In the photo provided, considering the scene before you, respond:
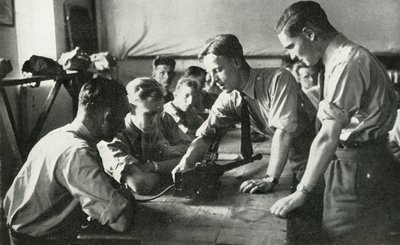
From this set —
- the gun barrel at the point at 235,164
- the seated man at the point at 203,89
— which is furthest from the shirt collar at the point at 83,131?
the seated man at the point at 203,89

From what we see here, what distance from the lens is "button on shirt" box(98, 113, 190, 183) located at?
2.06 meters

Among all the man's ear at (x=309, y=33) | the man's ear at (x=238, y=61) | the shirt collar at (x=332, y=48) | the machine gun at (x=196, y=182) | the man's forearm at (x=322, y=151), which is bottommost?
the machine gun at (x=196, y=182)

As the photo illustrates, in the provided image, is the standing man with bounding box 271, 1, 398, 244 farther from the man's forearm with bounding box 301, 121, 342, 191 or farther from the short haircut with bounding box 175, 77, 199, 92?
the short haircut with bounding box 175, 77, 199, 92

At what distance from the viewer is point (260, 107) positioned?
235 cm

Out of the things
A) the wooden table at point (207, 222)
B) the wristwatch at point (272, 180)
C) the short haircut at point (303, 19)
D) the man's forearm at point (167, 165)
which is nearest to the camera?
the wooden table at point (207, 222)

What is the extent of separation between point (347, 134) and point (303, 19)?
1.52 feet

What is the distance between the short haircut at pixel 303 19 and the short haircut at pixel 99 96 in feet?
2.27

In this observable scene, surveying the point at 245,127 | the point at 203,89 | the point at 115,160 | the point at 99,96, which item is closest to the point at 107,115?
the point at 99,96

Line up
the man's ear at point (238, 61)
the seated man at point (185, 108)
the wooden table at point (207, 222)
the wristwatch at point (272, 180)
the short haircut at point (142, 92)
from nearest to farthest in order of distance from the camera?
the wooden table at point (207, 222), the wristwatch at point (272, 180), the man's ear at point (238, 61), the short haircut at point (142, 92), the seated man at point (185, 108)

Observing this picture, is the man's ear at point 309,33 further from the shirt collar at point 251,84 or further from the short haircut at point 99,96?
the short haircut at point 99,96

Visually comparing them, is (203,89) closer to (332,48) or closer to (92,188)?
(332,48)

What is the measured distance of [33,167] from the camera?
1.60 meters

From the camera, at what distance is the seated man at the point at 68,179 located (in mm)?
1497

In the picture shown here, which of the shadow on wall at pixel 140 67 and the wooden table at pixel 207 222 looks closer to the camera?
the wooden table at pixel 207 222
